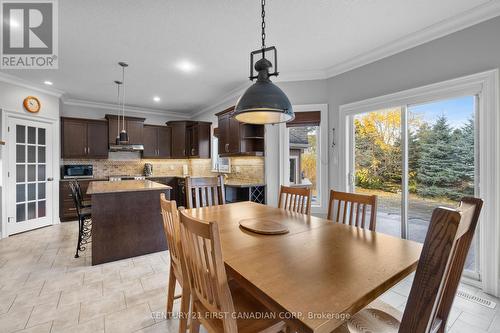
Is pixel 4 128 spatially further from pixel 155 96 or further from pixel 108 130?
pixel 155 96

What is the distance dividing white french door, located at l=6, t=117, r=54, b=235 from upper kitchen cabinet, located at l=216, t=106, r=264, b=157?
3592 millimetres

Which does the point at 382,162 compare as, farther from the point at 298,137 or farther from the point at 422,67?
the point at 298,137

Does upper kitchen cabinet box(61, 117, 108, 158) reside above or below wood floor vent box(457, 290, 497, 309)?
above

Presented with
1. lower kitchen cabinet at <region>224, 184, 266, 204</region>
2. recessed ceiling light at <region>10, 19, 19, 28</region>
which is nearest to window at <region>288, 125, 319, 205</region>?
lower kitchen cabinet at <region>224, 184, 266, 204</region>

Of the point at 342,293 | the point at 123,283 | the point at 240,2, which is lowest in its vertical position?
the point at 123,283

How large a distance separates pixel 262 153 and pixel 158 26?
7.96 feet

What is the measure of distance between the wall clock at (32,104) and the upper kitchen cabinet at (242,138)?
3548 mm

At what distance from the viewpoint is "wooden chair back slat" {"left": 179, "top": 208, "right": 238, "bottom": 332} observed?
0.92 metres

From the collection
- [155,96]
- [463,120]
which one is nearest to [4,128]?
[155,96]

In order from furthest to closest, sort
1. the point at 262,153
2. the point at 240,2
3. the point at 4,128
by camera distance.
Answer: the point at 262,153, the point at 4,128, the point at 240,2

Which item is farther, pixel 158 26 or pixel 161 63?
pixel 161 63

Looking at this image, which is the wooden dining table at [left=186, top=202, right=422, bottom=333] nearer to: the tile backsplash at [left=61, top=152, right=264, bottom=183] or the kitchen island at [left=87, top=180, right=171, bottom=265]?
the kitchen island at [left=87, top=180, right=171, bottom=265]

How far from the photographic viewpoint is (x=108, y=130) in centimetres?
561

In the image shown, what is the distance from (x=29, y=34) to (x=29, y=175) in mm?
2808
